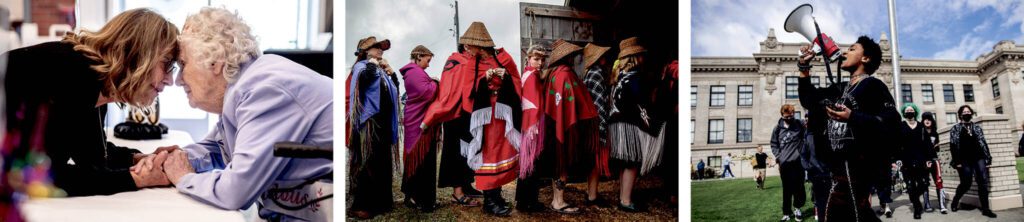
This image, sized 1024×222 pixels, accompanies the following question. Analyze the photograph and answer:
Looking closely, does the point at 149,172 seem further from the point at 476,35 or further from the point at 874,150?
the point at 874,150

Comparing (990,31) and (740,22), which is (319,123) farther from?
(990,31)

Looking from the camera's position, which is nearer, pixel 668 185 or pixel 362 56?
pixel 362 56

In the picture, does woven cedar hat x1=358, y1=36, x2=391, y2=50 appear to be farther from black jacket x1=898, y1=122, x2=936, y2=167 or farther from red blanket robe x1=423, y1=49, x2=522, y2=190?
black jacket x1=898, y1=122, x2=936, y2=167

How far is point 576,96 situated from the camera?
427cm

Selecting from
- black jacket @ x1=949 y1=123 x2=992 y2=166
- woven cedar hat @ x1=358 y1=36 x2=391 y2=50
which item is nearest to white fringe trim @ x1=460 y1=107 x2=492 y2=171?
woven cedar hat @ x1=358 y1=36 x2=391 y2=50

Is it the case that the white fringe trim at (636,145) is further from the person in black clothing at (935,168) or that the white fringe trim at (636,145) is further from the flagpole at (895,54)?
the person in black clothing at (935,168)

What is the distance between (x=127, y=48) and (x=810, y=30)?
3.82 m

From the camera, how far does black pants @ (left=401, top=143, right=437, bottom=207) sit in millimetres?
4000

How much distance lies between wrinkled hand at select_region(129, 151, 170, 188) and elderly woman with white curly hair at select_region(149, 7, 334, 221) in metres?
0.03

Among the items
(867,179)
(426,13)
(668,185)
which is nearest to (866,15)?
(867,179)

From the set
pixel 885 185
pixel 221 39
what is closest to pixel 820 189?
pixel 885 185

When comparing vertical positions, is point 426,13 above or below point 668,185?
above

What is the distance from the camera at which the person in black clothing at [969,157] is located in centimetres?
444

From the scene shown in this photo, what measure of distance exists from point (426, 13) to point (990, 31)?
3.46 m
